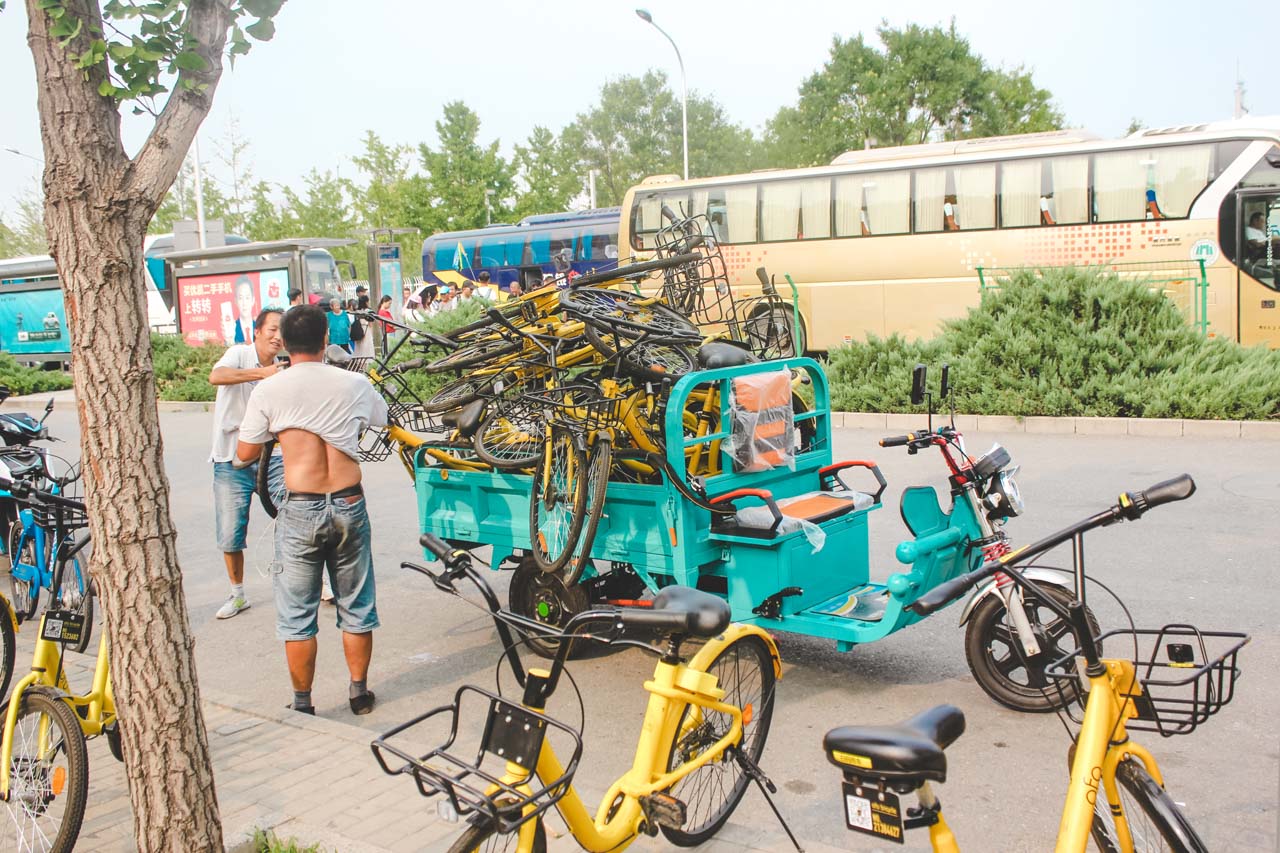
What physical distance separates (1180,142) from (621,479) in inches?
600

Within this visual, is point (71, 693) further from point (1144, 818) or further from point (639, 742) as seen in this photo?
point (1144, 818)

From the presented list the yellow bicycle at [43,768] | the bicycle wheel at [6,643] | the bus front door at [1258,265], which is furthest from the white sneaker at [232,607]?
the bus front door at [1258,265]

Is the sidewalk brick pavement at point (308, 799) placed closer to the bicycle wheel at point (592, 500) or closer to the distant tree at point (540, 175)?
the bicycle wheel at point (592, 500)

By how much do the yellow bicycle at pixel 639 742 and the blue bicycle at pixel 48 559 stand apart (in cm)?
216

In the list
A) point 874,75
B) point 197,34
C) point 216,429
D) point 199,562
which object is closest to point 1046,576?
point 197,34

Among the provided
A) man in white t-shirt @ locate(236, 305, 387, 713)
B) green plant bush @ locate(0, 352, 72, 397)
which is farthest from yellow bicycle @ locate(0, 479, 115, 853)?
green plant bush @ locate(0, 352, 72, 397)

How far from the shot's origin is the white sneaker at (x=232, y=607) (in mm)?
7367

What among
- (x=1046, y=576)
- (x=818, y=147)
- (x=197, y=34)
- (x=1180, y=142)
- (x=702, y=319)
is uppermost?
(x=818, y=147)

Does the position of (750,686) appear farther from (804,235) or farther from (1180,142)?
(804,235)

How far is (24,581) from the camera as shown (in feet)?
20.7

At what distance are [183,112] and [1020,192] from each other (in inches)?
696

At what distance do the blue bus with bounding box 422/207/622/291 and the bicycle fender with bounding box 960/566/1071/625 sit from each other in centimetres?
2709

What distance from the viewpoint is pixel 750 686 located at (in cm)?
410

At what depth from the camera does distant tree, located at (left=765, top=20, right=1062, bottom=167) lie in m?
52.2
